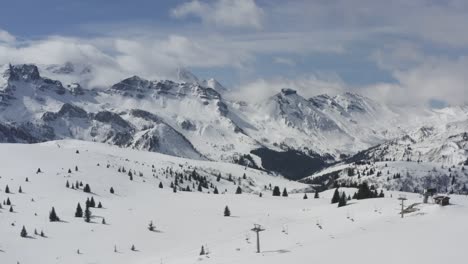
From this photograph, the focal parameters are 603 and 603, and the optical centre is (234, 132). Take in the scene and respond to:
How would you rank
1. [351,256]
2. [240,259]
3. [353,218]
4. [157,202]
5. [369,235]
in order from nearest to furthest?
[351,256] < [240,259] < [369,235] < [353,218] < [157,202]

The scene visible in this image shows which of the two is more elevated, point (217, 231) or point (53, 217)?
point (53, 217)

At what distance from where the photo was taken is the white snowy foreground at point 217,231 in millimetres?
51250

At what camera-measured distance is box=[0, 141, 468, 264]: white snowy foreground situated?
51.2m

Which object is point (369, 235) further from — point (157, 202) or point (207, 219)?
point (157, 202)

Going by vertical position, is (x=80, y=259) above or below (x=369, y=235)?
below

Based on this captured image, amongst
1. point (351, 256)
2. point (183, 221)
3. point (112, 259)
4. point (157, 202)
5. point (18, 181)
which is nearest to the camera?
point (351, 256)

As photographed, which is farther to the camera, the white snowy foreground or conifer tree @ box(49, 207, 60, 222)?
conifer tree @ box(49, 207, 60, 222)

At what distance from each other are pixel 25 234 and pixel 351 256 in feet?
185

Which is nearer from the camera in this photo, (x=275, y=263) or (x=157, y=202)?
(x=275, y=263)

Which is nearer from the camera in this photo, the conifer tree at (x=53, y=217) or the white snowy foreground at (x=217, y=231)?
the white snowy foreground at (x=217, y=231)

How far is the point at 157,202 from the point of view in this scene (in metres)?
145

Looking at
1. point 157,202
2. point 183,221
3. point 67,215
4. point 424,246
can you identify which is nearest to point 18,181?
point 157,202

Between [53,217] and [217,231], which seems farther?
[53,217]

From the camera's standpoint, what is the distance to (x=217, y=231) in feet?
314
